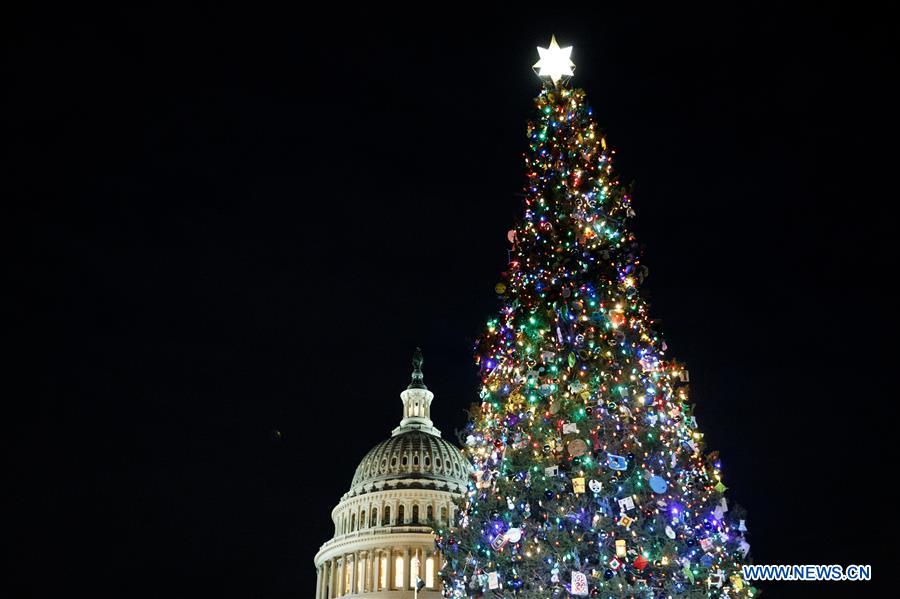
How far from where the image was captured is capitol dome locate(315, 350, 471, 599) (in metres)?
85.4

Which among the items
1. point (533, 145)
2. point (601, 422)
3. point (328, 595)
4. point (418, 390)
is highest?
point (418, 390)

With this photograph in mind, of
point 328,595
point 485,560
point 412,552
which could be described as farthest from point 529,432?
point 328,595

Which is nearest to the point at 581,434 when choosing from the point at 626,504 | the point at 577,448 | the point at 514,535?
the point at 577,448

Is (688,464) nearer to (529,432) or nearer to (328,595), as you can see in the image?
(529,432)

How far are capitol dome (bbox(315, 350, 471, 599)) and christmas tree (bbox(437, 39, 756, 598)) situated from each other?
198 ft

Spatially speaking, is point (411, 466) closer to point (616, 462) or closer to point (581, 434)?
point (581, 434)

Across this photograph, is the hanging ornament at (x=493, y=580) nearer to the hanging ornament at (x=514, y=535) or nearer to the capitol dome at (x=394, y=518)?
the hanging ornament at (x=514, y=535)

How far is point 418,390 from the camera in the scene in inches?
4235

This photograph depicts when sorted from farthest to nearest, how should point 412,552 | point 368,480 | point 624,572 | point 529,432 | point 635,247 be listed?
point 368,480
point 412,552
point 635,247
point 529,432
point 624,572

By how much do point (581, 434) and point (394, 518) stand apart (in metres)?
73.4

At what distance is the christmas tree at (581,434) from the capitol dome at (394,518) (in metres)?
60.5

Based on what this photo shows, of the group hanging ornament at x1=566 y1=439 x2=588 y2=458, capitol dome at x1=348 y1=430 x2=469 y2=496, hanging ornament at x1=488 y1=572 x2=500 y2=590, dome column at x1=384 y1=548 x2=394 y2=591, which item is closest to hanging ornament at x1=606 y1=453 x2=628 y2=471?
hanging ornament at x1=566 y1=439 x2=588 y2=458

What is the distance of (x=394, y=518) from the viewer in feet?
297

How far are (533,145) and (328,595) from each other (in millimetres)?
74206
